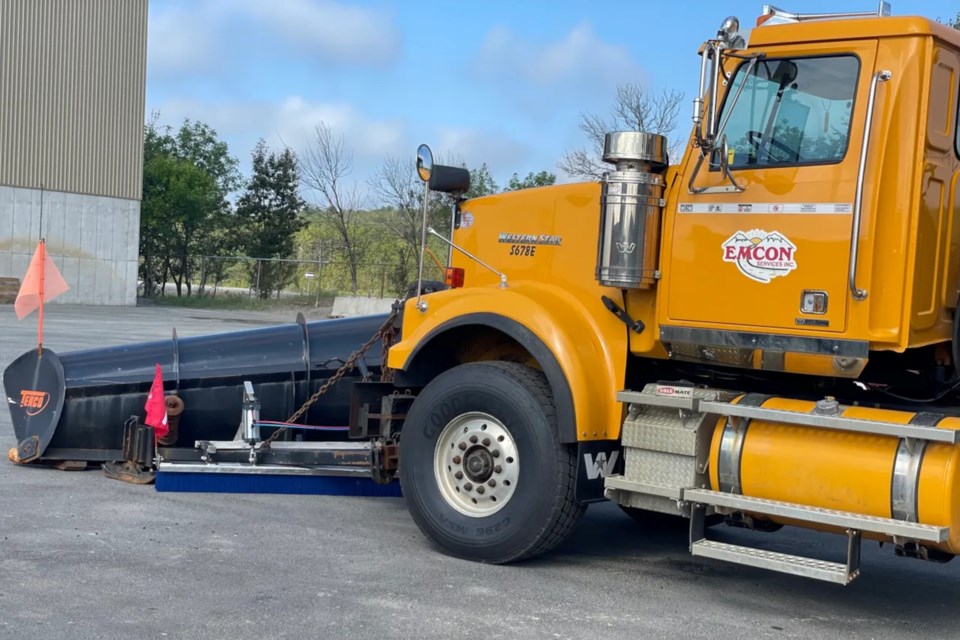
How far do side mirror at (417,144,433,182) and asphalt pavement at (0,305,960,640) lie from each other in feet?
7.25

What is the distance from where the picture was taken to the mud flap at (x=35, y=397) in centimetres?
810

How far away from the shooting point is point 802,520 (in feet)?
17.1

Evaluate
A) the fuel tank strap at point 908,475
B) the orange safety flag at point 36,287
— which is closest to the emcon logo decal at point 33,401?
the orange safety flag at point 36,287

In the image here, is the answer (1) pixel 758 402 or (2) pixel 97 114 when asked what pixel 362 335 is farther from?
(2) pixel 97 114

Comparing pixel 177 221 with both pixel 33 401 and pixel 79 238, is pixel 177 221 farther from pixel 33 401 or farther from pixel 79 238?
pixel 33 401

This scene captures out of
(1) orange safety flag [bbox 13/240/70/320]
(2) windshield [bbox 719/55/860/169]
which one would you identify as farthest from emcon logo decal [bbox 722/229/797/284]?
(1) orange safety flag [bbox 13/240/70/320]

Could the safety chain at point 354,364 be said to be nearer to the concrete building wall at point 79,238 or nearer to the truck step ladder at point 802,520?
the truck step ladder at point 802,520

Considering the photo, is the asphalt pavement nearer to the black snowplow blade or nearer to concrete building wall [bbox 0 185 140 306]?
the black snowplow blade

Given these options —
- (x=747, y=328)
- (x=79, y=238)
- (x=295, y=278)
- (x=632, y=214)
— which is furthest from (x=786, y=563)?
(x=295, y=278)

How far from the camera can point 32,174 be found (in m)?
37.9

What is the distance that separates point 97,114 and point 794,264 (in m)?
37.5

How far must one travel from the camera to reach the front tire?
6.02 m

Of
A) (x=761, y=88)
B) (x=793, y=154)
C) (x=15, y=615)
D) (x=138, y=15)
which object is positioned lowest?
(x=15, y=615)

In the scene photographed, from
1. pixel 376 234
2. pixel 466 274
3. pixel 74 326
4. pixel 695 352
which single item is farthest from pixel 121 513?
pixel 376 234
